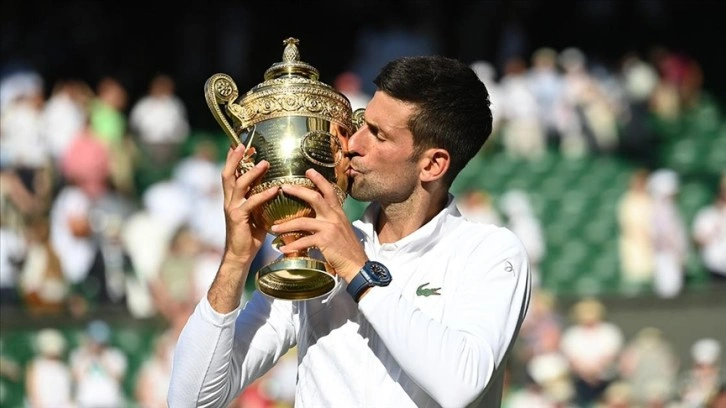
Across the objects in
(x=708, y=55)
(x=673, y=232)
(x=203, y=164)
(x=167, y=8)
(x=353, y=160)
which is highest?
(x=167, y=8)

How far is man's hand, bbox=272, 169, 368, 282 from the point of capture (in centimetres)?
290

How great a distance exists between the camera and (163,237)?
12.1m

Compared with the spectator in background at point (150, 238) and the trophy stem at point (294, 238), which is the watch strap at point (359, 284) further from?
the spectator in background at point (150, 238)

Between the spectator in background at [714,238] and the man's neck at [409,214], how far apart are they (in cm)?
1015

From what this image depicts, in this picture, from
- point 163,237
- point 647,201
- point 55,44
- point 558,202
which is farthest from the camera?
point 55,44

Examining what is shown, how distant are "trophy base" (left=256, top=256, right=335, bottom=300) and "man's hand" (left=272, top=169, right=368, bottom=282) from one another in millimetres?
36

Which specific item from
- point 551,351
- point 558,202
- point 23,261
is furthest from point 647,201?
point 23,261

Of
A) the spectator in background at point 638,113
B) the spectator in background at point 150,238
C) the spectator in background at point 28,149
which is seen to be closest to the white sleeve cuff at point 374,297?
the spectator in background at point 150,238

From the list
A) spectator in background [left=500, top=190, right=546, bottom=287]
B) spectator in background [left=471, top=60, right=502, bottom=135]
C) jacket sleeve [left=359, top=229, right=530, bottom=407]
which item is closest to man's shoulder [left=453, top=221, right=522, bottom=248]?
jacket sleeve [left=359, top=229, right=530, bottom=407]

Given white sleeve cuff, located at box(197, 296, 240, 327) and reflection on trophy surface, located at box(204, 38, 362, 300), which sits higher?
reflection on trophy surface, located at box(204, 38, 362, 300)

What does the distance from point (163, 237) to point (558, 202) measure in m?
4.37

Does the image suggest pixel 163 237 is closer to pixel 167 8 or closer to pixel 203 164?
pixel 203 164

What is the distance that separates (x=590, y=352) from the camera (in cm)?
1116

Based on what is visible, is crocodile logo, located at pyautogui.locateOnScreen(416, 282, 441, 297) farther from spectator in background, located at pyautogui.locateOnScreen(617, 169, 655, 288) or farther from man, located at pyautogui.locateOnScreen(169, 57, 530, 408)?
spectator in background, located at pyautogui.locateOnScreen(617, 169, 655, 288)
